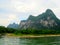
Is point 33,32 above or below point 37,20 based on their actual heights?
below

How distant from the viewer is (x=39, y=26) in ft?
395

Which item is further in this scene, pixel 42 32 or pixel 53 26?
pixel 53 26

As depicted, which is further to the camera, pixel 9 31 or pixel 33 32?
pixel 9 31

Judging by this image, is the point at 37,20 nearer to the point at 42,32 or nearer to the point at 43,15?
the point at 43,15

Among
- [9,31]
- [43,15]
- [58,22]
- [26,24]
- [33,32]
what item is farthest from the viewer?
[26,24]

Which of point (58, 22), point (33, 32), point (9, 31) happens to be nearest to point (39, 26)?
point (58, 22)

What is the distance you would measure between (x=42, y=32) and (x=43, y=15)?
43.5 meters

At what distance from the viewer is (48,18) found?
121500 mm

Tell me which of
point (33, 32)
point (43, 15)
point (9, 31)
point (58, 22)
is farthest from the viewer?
point (43, 15)

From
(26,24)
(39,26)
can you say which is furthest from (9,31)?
(26,24)

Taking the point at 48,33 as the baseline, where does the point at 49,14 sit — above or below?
above

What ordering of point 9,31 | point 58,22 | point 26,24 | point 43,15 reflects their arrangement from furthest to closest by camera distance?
point 26,24 < point 43,15 < point 58,22 < point 9,31

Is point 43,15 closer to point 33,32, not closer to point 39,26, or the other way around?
point 39,26

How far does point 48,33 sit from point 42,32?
100 inches
